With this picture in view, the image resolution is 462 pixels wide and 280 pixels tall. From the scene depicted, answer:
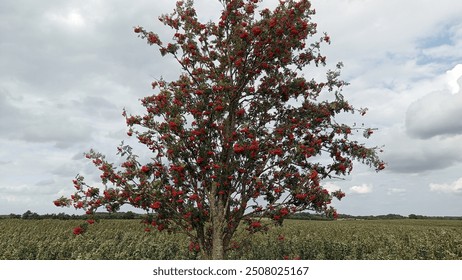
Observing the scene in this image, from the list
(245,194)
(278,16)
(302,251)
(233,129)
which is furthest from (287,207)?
(302,251)

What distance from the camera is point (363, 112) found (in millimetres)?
12203

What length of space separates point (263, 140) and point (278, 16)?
3.43 m

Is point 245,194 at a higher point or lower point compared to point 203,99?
lower

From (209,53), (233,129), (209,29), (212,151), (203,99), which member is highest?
(209,29)

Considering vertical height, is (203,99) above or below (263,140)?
above

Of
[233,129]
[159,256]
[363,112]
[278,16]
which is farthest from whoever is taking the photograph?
[159,256]

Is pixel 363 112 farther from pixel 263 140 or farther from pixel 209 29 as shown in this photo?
pixel 209 29

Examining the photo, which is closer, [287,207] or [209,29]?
[287,207]

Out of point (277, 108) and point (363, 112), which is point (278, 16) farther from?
point (363, 112)

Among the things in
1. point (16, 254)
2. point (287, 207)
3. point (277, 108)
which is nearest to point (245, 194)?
point (287, 207)

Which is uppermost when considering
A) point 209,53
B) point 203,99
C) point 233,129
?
point 209,53

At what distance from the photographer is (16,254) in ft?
72.3

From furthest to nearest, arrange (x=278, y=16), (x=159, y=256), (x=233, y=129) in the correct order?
(x=159, y=256), (x=233, y=129), (x=278, y=16)

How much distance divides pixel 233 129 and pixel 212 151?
114 centimetres
